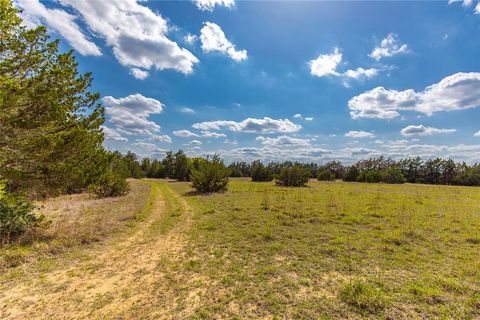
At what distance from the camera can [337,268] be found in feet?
18.1

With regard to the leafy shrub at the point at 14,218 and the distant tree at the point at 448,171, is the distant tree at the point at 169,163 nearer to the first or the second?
the leafy shrub at the point at 14,218

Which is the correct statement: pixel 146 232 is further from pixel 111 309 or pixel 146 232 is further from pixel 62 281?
pixel 111 309

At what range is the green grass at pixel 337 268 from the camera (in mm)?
3883

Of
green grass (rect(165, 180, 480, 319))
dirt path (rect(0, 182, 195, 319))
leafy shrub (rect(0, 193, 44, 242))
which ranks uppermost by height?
leafy shrub (rect(0, 193, 44, 242))

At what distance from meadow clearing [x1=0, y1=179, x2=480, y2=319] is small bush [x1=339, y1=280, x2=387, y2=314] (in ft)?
0.06

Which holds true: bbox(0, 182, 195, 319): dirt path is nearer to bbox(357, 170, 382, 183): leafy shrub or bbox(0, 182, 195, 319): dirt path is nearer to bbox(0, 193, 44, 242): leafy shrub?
bbox(0, 193, 44, 242): leafy shrub

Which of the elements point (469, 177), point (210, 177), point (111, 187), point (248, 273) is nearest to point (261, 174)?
point (210, 177)

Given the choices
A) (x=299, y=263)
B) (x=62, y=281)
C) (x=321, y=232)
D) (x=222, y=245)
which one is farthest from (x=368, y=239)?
(x=62, y=281)

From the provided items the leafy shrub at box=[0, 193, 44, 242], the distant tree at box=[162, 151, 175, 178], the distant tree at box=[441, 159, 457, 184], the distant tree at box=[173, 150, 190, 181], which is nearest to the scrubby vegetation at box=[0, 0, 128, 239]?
the leafy shrub at box=[0, 193, 44, 242]

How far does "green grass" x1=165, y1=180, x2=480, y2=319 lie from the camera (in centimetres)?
388

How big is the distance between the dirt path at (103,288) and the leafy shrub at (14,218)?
251cm

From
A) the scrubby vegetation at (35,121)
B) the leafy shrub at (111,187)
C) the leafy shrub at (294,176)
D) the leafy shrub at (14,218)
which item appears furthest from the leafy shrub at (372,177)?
the leafy shrub at (14,218)

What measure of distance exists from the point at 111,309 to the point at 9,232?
5.60 m

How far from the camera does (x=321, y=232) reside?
8.72 metres
